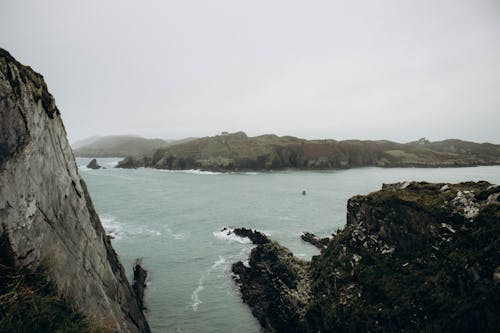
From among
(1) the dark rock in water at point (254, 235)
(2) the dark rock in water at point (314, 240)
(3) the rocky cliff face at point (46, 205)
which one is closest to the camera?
(3) the rocky cliff face at point (46, 205)

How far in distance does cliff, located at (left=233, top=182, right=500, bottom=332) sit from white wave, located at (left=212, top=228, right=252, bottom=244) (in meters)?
14.9

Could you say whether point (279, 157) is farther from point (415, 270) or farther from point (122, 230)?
point (415, 270)

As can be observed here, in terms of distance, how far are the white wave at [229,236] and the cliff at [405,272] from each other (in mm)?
14934

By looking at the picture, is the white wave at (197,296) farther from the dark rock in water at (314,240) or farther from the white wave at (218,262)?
the dark rock in water at (314,240)

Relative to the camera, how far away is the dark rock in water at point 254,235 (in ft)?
125

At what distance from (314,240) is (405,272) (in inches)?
862

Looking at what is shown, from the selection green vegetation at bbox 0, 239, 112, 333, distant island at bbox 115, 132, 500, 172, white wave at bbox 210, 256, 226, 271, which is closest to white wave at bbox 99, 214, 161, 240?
white wave at bbox 210, 256, 226, 271

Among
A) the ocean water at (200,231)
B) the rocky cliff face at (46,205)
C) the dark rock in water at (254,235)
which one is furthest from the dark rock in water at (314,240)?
the rocky cliff face at (46,205)

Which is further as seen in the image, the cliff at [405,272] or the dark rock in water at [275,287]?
the dark rock in water at [275,287]

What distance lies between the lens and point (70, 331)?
1091cm

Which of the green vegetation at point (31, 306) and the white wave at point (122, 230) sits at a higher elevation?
the green vegetation at point (31, 306)

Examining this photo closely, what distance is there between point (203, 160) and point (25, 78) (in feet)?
452

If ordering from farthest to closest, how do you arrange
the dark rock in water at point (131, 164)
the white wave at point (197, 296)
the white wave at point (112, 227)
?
the dark rock in water at point (131, 164) → the white wave at point (112, 227) → the white wave at point (197, 296)

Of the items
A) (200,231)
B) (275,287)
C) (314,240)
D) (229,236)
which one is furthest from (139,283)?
(314,240)
